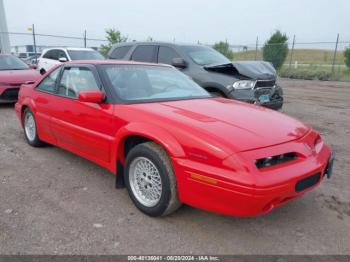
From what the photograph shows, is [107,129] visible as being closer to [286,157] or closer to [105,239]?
[105,239]

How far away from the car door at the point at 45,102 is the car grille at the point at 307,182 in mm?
3279

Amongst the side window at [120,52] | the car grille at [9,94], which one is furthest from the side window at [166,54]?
the car grille at [9,94]

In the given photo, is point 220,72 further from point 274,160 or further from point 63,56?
point 63,56

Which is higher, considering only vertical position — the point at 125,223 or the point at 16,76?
the point at 16,76

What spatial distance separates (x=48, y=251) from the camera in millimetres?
2607

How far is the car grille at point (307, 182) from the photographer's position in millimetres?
2705

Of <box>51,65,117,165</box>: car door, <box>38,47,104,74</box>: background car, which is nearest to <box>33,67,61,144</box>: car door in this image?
<box>51,65,117,165</box>: car door

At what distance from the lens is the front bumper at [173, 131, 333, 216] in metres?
2.46

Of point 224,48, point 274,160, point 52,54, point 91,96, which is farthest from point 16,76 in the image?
point 224,48

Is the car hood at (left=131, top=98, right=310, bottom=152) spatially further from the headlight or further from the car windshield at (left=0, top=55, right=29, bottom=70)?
the car windshield at (left=0, top=55, right=29, bottom=70)

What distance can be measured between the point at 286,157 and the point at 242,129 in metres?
0.44

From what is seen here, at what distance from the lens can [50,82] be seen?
15.4ft

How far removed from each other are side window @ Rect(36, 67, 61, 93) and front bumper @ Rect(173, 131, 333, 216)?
2.65 meters

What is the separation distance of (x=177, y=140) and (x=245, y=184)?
70 cm
